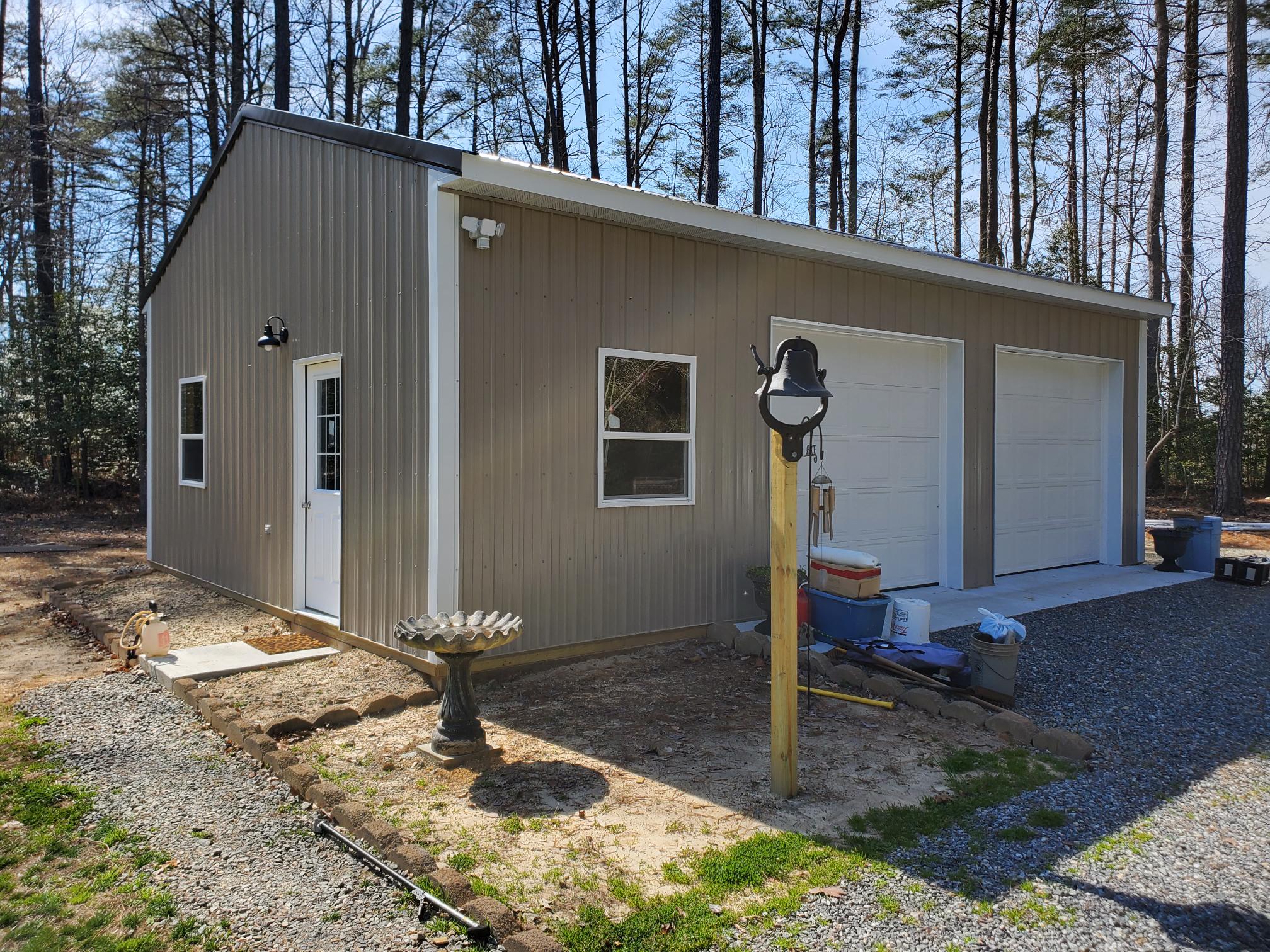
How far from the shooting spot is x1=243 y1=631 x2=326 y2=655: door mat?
595cm

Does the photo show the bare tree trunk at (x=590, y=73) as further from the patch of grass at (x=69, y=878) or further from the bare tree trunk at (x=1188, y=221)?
the patch of grass at (x=69, y=878)

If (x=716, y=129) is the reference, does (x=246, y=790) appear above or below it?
below

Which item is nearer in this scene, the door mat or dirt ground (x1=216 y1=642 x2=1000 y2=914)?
dirt ground (x1=216 y1=642 x2=1000 y2=914)

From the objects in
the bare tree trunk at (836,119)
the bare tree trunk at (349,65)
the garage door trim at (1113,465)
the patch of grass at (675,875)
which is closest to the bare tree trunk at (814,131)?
the bare tree trunk at (836,119)

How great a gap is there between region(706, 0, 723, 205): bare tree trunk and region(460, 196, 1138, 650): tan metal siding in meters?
8.50

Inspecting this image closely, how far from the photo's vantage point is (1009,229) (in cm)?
1977

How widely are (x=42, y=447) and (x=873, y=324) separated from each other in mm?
15161

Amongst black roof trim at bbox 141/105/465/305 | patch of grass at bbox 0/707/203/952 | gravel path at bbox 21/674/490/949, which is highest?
black roof trim at bbox 141/105/465/305

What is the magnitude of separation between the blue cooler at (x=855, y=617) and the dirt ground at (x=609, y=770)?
795mm

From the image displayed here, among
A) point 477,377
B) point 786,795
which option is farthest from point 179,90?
point 786,795

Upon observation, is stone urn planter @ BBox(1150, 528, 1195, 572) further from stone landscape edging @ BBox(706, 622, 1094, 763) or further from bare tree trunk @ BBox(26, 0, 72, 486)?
bare tree trunk @ BBox(26, 0, 72, 486)

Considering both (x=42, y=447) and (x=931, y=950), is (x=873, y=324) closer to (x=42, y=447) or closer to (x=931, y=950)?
(x=931, y=950)

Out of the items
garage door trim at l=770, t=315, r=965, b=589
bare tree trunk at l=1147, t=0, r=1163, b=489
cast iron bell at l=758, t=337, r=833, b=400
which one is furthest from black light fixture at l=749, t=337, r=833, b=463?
bare tree trunk at l=1147, t=0, r=1163, b=489

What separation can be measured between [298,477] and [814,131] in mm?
16175
